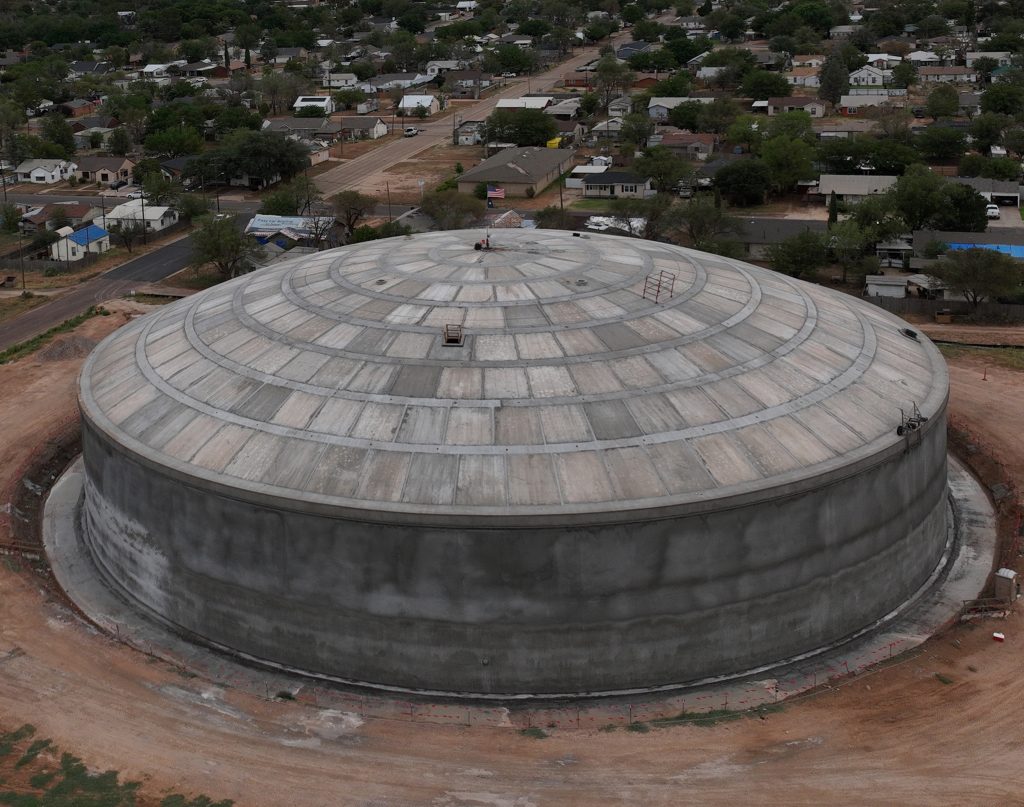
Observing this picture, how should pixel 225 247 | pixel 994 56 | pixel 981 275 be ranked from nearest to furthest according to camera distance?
pixel 981 275 < pixel 225 247 < pixel 994 56

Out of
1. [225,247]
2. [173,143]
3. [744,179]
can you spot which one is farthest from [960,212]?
[173,143]

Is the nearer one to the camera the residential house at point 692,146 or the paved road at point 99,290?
the paved road at point 99,290

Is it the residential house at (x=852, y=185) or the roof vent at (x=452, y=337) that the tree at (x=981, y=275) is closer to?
the residential house at (x=852, y=185)

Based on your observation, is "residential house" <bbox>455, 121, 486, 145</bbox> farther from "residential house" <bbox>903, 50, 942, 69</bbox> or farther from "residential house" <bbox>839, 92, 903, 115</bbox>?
"residential house" <bbox>903, 50, 942, 69</bbox>

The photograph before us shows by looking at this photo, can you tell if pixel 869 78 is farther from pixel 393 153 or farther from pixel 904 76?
pixel 393 153

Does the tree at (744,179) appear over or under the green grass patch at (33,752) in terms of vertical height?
under

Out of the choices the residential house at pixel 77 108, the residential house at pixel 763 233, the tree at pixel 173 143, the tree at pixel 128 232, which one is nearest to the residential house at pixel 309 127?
the tree at pixel 173 143
